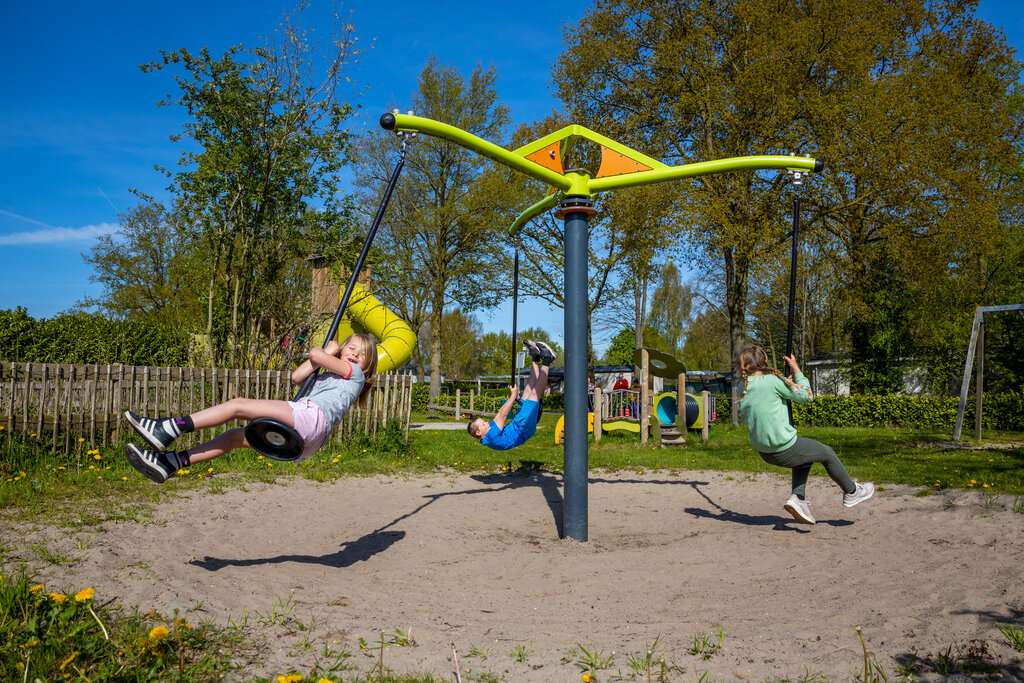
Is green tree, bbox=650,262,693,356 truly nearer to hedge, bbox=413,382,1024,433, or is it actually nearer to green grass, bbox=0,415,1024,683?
hedge, bbox=413,382,1024,433

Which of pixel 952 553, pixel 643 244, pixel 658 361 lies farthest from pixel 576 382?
pixel 643 244

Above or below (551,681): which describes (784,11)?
above

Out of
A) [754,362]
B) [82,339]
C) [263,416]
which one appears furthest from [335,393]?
[82,339]

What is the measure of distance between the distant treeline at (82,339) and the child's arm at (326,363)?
7.87m

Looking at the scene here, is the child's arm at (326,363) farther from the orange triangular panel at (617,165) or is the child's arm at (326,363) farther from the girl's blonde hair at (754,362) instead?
the girl's blonde hair at (754,362)

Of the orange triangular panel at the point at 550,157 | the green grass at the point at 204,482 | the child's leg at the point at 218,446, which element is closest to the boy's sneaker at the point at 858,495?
the green grass at the point at 204,482

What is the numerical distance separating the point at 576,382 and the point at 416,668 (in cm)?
305

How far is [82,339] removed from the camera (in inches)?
553

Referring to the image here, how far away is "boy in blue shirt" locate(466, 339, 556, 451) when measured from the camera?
684 centimetres

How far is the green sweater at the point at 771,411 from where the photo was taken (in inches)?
220

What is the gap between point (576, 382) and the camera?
5512 millimetres

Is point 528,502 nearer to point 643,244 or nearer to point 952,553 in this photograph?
point 952,553

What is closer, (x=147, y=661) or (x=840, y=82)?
(x=147, y=661)

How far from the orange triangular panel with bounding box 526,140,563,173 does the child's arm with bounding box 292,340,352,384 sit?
2414 mm
